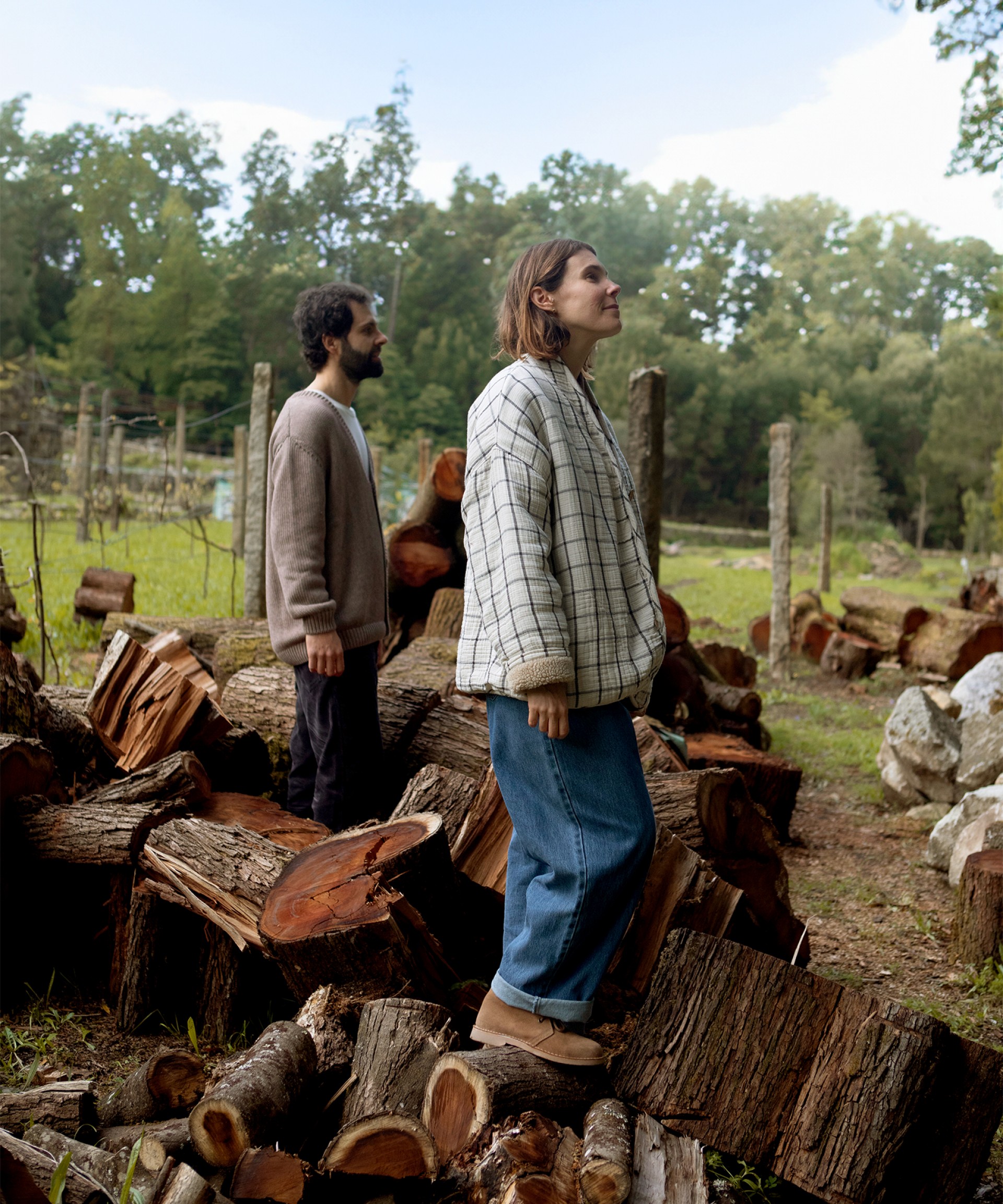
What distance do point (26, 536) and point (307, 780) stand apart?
1289 cm

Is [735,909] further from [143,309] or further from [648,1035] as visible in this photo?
[143,309]

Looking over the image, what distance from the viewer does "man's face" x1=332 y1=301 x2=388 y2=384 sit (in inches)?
132

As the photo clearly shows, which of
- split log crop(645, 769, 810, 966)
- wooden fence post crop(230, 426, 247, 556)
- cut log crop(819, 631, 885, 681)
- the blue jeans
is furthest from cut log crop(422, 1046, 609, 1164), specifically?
wooden fence post crop(230, 426, 247, 556)

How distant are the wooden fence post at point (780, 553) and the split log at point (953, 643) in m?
1.16

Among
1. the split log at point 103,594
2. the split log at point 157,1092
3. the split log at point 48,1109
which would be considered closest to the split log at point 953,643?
the split log at point 103,594

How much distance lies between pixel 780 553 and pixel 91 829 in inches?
286

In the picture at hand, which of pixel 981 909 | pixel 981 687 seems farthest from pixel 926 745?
pixel 981 909

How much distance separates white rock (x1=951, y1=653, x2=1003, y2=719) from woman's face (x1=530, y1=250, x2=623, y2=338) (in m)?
4.48

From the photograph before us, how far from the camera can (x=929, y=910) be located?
4316 millimetres

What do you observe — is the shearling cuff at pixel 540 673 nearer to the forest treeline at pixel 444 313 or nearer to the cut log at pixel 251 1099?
the cut log at pixel 251 1099

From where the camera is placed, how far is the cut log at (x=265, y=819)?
3.18 m

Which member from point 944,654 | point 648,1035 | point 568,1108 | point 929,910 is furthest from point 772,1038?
point 944,654

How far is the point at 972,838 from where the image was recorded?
14.2ft

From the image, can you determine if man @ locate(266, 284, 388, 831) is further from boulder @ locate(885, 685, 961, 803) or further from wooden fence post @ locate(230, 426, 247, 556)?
wooden fence post @ locate(230, 426, 247, 556)
